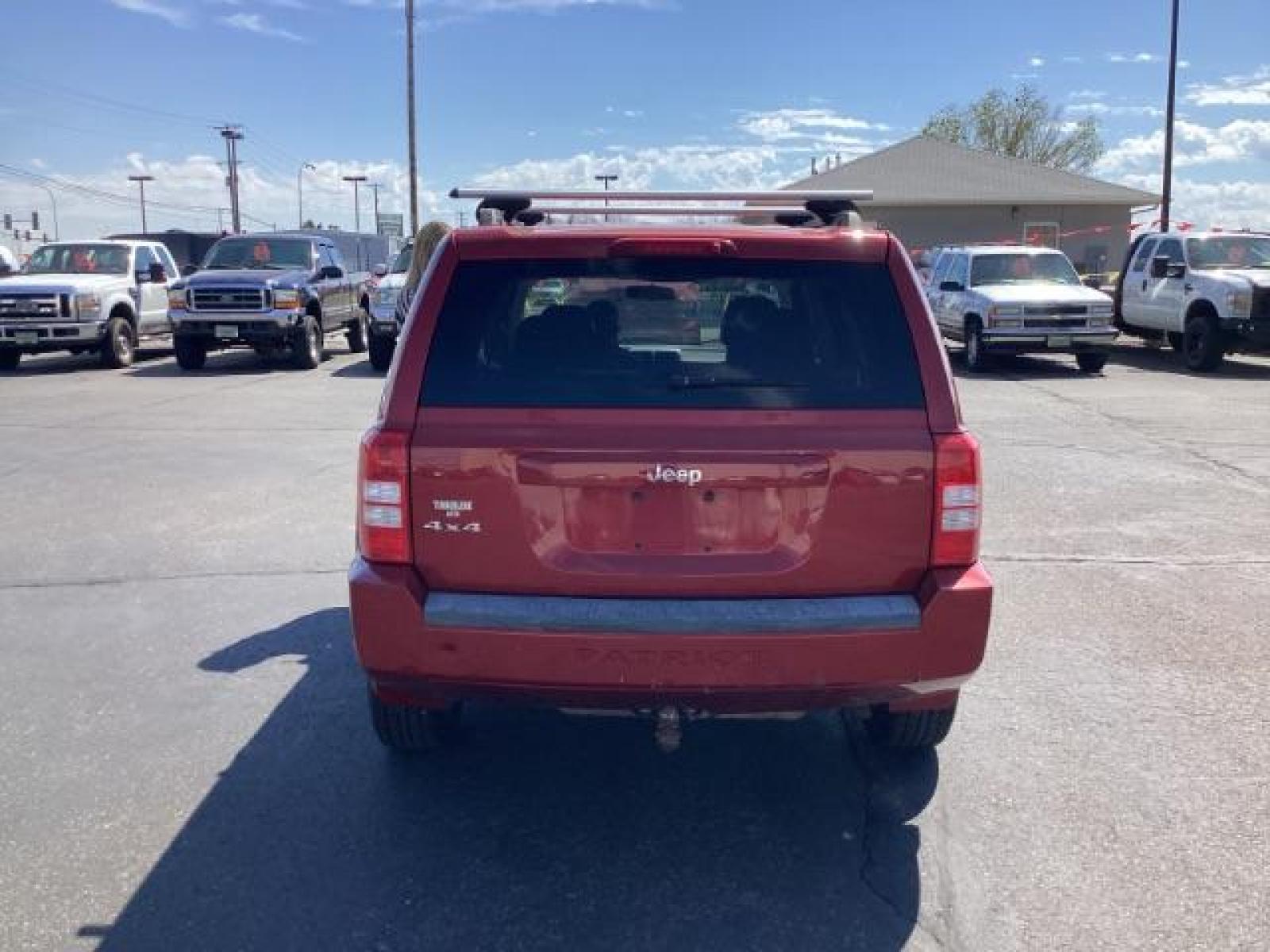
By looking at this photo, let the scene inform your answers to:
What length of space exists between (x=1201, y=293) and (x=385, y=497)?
17688mm

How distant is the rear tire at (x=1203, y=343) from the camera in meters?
17.9

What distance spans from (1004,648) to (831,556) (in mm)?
2521

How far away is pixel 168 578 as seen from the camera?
6.72 meters

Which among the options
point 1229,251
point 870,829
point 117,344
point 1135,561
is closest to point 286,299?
point 117,344

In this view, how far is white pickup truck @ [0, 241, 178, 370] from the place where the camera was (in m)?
18.4

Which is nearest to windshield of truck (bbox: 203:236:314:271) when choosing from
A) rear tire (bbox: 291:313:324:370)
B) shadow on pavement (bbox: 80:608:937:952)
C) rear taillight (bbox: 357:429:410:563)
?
rear tire (bbox: 291:313:324:370)

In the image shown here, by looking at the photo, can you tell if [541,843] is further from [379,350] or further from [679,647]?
[379,350]

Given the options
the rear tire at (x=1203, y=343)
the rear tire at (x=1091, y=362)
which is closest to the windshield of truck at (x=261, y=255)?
the rear tire at (x=1091, y=362)

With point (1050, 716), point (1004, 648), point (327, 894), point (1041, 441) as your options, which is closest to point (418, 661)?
point (327, 894)

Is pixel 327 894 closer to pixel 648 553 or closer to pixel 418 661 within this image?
pixel 418 661

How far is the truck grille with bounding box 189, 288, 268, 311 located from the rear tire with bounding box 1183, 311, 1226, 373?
1431 cm

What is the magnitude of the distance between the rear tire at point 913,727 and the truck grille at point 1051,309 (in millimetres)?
14759

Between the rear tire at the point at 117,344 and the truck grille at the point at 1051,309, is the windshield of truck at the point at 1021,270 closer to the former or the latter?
the truck grille at the point at 1051,309

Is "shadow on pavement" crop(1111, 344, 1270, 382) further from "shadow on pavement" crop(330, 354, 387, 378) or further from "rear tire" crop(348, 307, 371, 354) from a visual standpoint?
"rear tire" crop(348, 307, 371, 354)
